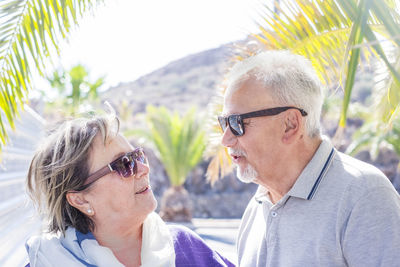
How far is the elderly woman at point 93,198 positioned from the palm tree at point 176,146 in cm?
1256

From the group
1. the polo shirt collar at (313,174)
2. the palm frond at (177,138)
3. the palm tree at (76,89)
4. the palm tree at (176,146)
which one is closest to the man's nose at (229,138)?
the polo shirt collar at (313,174)

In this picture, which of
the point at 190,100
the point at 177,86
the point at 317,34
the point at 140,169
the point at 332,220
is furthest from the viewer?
the point at 177,86

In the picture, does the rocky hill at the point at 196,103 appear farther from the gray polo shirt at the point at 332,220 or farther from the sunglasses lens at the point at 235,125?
the gray polo shirt at the point at 332,220

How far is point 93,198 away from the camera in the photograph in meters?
2.45

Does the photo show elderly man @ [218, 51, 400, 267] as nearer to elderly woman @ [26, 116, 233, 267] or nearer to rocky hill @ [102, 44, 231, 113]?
elderly woman @ [26, 116, 233, 267]

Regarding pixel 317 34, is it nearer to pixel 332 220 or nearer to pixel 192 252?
pixel 332 220

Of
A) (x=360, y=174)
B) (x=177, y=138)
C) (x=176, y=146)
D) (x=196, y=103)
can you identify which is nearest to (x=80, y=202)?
(x=360, y=174)

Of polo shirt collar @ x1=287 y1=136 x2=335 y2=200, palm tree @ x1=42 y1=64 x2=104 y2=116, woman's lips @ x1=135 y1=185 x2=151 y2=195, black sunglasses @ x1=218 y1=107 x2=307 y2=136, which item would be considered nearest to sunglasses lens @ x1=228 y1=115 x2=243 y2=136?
black sunglasses @ x1=218 y1=107 x2=307 y2=136

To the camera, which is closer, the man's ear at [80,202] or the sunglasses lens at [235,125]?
the sunglasses lens at [235,125]

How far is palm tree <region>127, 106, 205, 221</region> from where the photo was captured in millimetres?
15227

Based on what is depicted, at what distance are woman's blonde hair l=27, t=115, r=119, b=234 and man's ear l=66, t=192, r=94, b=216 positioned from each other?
0.03 metres

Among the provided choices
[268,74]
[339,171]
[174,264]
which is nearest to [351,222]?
[339,171]

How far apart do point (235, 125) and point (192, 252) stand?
2.80ft

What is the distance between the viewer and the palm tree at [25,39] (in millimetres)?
2600
